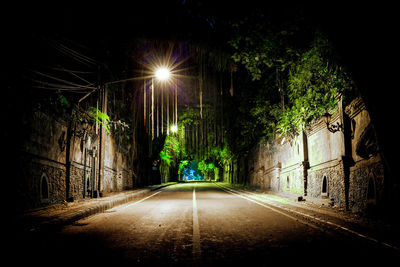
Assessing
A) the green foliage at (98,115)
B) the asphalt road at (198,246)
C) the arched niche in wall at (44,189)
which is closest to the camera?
the asphalt road at (198,246)

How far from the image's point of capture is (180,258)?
4.03 meters

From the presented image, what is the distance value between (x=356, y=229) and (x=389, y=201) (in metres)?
1.94

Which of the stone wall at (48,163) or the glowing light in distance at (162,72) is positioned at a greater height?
the glowing light in distance at (162,72)

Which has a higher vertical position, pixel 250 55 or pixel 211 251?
pixel 250 55

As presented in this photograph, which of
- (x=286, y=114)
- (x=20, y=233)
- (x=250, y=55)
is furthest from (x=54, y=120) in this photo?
(x=286, y=114)

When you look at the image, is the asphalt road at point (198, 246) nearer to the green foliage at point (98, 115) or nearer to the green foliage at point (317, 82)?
the green foliage at point (317, 82)

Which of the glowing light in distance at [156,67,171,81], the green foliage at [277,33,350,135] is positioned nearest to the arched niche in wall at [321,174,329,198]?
the green foliage at [277,33,350,135]

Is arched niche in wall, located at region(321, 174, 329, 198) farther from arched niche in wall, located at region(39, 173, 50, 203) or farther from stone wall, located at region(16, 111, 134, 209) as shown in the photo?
arched niche in wall, located at region(39, 173, 50, 203)

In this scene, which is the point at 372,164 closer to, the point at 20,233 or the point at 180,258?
the point at 180,258

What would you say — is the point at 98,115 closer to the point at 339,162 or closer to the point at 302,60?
the point at 302,60

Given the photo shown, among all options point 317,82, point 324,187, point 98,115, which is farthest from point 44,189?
point 324,187

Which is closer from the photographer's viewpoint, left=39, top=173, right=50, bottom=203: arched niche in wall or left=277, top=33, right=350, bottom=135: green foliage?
left=277, top=33, right=350, bottom=135: green foliage

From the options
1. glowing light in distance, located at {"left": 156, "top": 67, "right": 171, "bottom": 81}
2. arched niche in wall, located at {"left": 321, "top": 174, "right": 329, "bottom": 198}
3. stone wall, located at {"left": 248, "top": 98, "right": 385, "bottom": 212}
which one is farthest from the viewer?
glowing light in distance, located at {"left": 156, "top": 67, "right": 171, "bottom": 81}

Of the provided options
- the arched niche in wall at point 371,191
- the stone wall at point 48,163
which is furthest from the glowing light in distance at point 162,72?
the arched niche in wall at point 371,191
